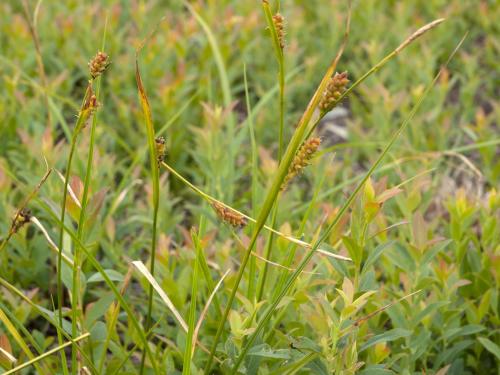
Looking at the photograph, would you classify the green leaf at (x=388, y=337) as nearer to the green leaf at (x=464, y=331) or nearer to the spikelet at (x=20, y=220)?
the green leaf at (x=464, y=331)

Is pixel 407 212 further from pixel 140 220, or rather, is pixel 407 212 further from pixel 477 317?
pixel 140 220

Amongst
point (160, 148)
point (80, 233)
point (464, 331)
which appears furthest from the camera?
point (464, 331)

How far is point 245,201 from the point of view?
2.28 metres

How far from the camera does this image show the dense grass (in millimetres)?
1479

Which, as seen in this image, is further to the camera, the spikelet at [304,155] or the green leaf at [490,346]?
the green leaf at [490,346]

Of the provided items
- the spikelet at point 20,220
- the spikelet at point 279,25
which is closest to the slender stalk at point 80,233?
the spikelet at point 20,220

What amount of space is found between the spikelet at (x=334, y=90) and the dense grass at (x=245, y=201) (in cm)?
8

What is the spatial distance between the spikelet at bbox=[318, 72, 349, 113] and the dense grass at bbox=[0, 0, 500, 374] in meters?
0.08

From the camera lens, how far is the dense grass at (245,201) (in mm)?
1479

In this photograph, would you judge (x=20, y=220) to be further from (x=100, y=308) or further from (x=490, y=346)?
(x=490, y=346)

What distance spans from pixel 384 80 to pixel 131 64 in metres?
1.16

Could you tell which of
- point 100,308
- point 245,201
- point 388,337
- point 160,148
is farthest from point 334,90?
point 245,201

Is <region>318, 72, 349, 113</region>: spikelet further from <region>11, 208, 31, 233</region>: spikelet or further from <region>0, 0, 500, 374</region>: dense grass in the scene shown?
<region>11, 208, 31, 233</region>: spikelet

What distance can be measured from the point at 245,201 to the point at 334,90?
1.17 metres
